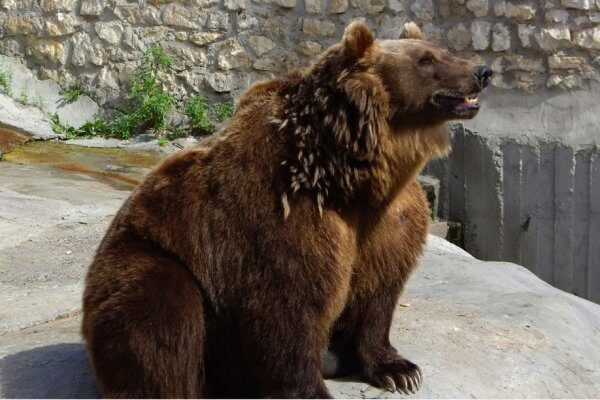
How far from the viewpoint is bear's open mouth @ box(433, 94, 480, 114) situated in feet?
12.0

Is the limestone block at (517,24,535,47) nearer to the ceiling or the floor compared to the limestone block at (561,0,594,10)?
nearer to the floor

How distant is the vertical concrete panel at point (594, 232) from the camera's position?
8141 millimetres

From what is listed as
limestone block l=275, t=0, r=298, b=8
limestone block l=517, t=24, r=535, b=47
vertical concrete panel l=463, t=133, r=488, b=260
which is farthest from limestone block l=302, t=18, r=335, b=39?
limestone block l=517, t=24, r=535, b=47

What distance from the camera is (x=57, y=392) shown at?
12.7ft

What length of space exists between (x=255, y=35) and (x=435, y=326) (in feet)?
20.5

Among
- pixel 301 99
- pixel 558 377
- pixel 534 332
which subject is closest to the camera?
pixel 301 99

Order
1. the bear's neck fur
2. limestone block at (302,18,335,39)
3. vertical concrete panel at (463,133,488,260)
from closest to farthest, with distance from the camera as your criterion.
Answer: the bear's neck fur
vertical concrete panel at (463,133,488,260)
limestone block at (302,18,335,39)

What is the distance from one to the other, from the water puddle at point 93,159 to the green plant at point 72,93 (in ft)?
2.41

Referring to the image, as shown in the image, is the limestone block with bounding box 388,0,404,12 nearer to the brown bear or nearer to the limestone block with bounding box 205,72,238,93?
the limestone block with bounding box 205,72,238,93

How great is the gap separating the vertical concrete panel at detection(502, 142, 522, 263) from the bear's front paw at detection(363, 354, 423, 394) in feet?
16.4

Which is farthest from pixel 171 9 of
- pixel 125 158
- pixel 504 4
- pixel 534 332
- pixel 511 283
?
pixel 534 332

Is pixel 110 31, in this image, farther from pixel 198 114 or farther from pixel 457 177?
pixel 457 177

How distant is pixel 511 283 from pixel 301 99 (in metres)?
2.37

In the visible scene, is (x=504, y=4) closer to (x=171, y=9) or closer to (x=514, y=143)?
(x=514, y=143)
